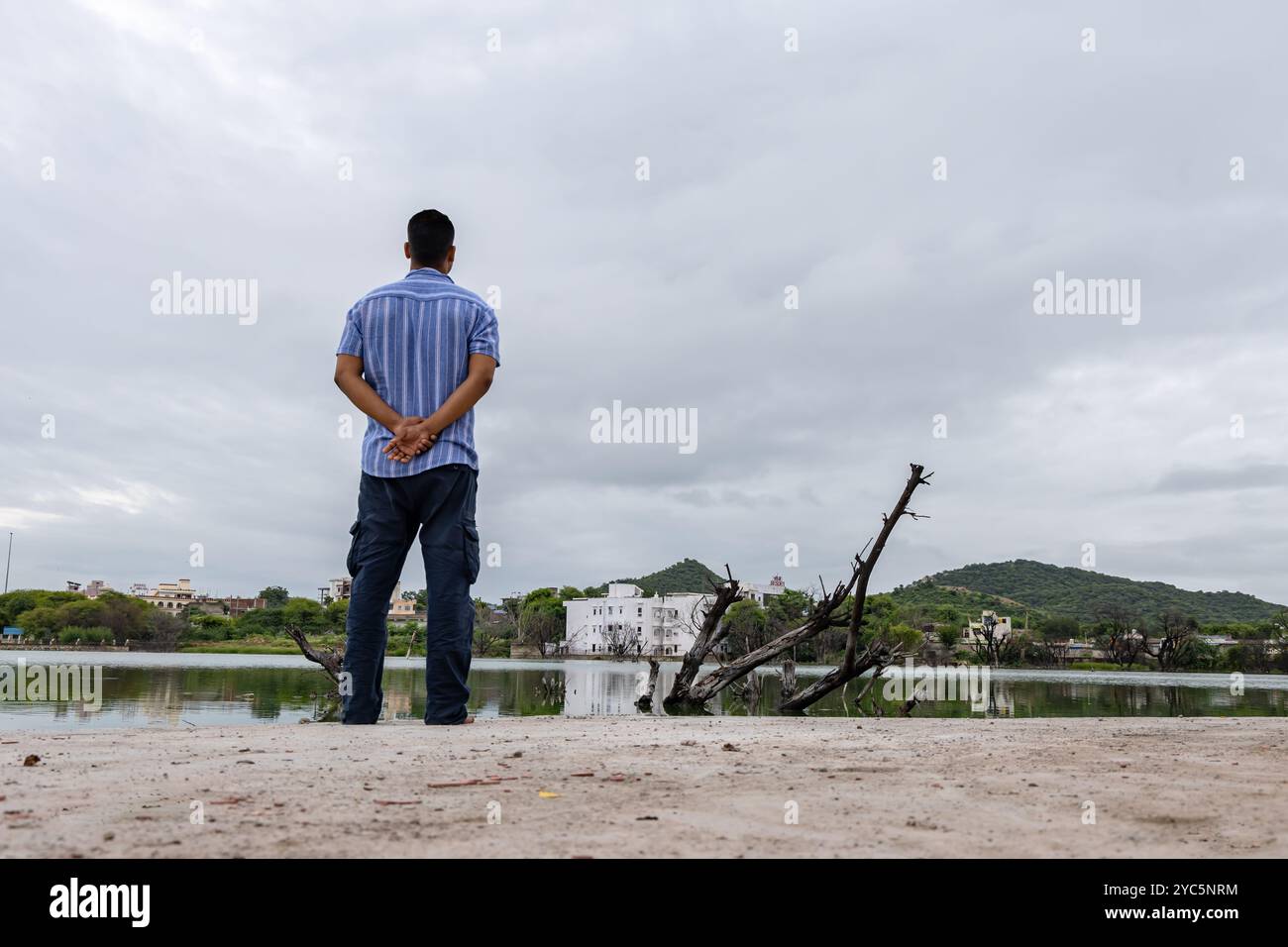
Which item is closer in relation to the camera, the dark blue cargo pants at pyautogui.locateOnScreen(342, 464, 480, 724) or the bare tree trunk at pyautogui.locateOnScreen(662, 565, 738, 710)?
the dark blue cargo pants at pyautogui.locateOnScreen(342, 464, 480, 724)

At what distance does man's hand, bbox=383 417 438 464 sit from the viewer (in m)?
4.85

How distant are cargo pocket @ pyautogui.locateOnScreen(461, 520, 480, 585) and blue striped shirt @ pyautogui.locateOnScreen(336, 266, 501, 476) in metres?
0.36

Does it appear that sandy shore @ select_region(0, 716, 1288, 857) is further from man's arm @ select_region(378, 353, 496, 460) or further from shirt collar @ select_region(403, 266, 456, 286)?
shirt collar @ select_region(403, 266, 456, 286)

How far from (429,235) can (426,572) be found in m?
2.11

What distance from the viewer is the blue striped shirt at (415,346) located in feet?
16.8

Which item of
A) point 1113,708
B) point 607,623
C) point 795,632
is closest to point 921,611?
point 607,623

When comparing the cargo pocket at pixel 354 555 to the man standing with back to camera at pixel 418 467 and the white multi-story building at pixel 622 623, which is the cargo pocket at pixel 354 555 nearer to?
the man standing with back to camera at pixel 418 467

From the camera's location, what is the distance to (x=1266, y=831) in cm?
238

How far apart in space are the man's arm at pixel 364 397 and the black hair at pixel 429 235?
2.78 feet
